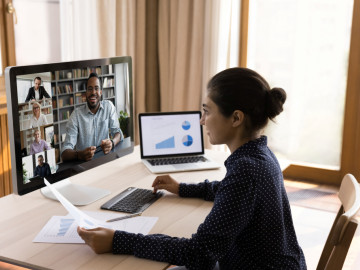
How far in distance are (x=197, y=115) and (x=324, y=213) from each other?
1.49 metres

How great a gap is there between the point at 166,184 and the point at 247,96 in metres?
Answer: 0.58

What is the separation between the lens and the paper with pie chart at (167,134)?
86.5 inches

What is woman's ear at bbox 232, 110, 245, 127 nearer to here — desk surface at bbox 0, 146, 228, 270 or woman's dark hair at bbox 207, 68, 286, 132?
woman's dark hair at bbox 207, 68, 286, 132

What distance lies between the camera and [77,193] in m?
1.78

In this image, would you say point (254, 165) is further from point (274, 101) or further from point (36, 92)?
point (36, 92)

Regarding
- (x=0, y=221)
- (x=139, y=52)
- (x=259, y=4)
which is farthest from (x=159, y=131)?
(x=259, y=4)

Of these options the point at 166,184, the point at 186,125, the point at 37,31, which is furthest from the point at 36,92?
the point at 37,31

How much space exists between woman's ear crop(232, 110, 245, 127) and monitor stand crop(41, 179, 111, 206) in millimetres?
617

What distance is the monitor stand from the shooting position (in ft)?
5.62

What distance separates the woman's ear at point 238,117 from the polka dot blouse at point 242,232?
7cm

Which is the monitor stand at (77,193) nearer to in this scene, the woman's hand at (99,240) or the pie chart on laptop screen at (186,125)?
the woman's hand at (99,240)

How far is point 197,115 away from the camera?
88.0 inches

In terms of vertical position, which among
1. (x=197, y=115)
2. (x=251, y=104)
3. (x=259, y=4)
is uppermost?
(x=259, y=4)

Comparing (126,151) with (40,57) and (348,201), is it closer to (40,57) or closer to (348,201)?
(348,201)
